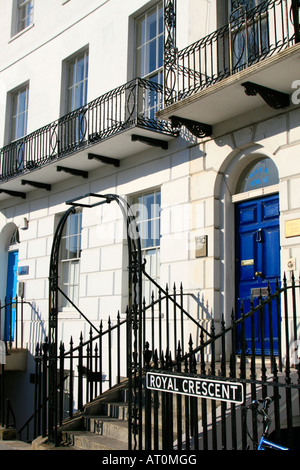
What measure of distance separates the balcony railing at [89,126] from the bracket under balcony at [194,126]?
0.74 m

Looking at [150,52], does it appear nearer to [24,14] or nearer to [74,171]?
[74,171]

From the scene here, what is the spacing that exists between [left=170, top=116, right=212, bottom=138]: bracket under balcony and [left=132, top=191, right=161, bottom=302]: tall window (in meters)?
1.64

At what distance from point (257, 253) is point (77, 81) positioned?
668 cm

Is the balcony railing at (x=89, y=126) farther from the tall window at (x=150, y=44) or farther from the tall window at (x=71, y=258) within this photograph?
the tall window at (x=71, y=258)

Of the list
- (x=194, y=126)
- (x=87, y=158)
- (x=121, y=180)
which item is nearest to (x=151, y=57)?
(x=87, y=158)

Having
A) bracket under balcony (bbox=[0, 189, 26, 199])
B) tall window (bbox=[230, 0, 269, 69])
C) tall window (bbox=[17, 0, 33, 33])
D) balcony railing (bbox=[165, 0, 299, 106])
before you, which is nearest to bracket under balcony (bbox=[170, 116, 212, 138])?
balcony railing (bbox=[165, 0, 299, 106])

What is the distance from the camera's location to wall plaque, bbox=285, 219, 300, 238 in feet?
24.9

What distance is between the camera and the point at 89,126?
1143 centimetres

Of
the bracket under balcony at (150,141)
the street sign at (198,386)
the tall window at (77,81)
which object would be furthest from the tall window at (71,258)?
the street sign at (198,386)

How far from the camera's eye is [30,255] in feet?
43.5

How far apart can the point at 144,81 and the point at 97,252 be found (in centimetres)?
352

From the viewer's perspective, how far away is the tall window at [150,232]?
33.3 ft

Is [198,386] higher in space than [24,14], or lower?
lower
